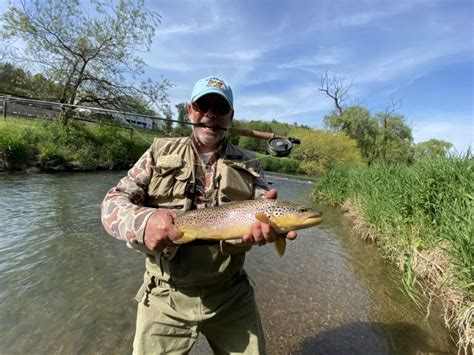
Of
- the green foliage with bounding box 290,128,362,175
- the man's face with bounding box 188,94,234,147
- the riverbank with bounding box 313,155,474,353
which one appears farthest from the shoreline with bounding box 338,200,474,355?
the green foliage with bounding box 290,128,362,175

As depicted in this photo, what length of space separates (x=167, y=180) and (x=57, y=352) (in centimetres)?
329

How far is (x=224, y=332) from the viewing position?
2.45 m

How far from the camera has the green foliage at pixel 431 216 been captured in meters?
4.61

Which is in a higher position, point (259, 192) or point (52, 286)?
point (259, 192)

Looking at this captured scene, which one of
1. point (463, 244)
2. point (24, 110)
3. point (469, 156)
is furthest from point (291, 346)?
point (24, 110)

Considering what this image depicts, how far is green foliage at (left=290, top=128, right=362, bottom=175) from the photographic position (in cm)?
4188

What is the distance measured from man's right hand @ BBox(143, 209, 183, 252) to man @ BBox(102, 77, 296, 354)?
3 cm

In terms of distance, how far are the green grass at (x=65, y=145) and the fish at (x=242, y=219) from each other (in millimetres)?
11151

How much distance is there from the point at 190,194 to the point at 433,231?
18.9ft

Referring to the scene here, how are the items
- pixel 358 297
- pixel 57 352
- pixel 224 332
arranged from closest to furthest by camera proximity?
pixel 224 332
pixel 57 352
pixel 358 297

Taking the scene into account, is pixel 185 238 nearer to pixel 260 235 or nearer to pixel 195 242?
pixel 195 242

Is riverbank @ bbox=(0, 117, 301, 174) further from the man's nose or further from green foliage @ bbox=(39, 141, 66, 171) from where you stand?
the man's nose

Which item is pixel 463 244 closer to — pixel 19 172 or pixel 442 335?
pixel 442 335

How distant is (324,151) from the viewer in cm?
4231
